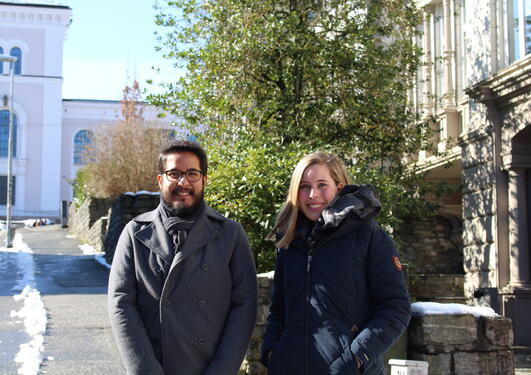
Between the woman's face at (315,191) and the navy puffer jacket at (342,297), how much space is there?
91 mm

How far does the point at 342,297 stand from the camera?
3.42 m

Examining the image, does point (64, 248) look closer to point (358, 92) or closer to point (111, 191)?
point (111, 191)

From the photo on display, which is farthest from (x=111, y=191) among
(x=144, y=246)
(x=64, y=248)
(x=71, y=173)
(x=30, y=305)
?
(x=71, y=173)

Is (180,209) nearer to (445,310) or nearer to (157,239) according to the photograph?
(157,239)

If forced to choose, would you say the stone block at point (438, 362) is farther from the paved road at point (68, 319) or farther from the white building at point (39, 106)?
the white building at point (39, 106)

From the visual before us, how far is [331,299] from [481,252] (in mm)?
10127

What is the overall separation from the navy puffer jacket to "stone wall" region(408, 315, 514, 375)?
7.06 ft

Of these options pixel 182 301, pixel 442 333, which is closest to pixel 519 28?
pixel 442 333

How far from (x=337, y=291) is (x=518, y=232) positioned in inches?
377

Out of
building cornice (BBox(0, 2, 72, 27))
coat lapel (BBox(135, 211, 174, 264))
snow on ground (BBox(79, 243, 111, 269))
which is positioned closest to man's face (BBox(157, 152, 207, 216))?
coat lapel (BBox(135, 211, 174, 264))

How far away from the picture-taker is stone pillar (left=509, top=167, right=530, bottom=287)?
1209 cm

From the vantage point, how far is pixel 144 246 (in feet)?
11.7

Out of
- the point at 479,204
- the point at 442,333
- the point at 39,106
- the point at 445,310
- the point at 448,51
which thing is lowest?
the point at 442,333

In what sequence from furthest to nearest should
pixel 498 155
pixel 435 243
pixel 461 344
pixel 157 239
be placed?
pixel 435 243 → pixel 498 155 → pixel 461 344 → pixel 157 239
